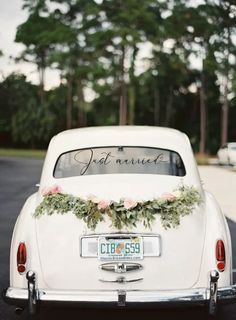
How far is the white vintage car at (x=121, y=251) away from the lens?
4.66m

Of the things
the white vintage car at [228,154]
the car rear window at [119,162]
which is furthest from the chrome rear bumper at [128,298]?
the white vintage car at [228,154]

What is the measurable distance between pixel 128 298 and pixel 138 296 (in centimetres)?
8

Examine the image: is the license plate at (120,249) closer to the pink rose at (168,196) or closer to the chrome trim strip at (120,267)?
the chrome trim strip at (120,267)

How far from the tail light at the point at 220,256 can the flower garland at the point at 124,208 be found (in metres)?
0.36

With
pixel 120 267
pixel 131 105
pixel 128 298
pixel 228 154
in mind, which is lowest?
pixel 228 154

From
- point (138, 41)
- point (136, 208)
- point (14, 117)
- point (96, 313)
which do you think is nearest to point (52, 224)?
point (136, 208)

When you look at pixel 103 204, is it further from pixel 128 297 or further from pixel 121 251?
pixel 128 297

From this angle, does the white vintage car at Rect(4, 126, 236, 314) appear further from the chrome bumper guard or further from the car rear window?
the car rear window

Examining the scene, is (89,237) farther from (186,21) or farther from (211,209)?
(186,21)

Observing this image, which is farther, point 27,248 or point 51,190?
point 51,190

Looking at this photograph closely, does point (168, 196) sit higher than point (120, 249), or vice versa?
point (168, 196)

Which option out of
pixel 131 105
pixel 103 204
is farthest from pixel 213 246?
pixel 131 105

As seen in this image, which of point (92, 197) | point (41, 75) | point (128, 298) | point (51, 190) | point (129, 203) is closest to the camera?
point (128, 298)

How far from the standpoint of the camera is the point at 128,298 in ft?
15.0
